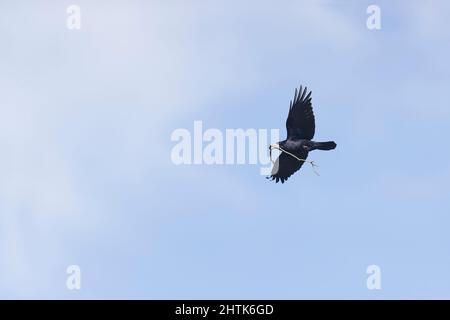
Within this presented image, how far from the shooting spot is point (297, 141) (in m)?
26.9

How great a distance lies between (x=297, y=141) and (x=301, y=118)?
89 centimetres

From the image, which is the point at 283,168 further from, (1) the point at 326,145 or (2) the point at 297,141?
(1) the point at 326,145

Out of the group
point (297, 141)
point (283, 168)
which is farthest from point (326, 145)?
point (283, 168)

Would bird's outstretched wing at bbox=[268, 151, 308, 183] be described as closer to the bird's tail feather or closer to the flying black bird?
the flying black bird

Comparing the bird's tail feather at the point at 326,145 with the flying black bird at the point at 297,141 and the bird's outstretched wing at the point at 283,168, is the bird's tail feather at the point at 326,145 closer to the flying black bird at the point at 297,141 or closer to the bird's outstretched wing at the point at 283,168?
the flying black bird at the point at 297,141

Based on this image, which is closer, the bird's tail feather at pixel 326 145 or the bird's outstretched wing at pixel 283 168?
the bird's tail feather at pixel 326 145

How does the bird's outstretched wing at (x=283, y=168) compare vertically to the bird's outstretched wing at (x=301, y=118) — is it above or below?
below

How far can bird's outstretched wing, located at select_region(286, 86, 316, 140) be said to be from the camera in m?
26.2

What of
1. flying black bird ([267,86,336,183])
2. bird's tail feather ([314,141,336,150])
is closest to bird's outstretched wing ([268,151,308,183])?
flying black bird ([267,86,336,183])

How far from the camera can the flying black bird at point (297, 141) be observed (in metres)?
26.2

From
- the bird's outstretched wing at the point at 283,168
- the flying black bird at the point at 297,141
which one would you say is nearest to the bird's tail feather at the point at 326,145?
the flying black bird at the point at 297,141
